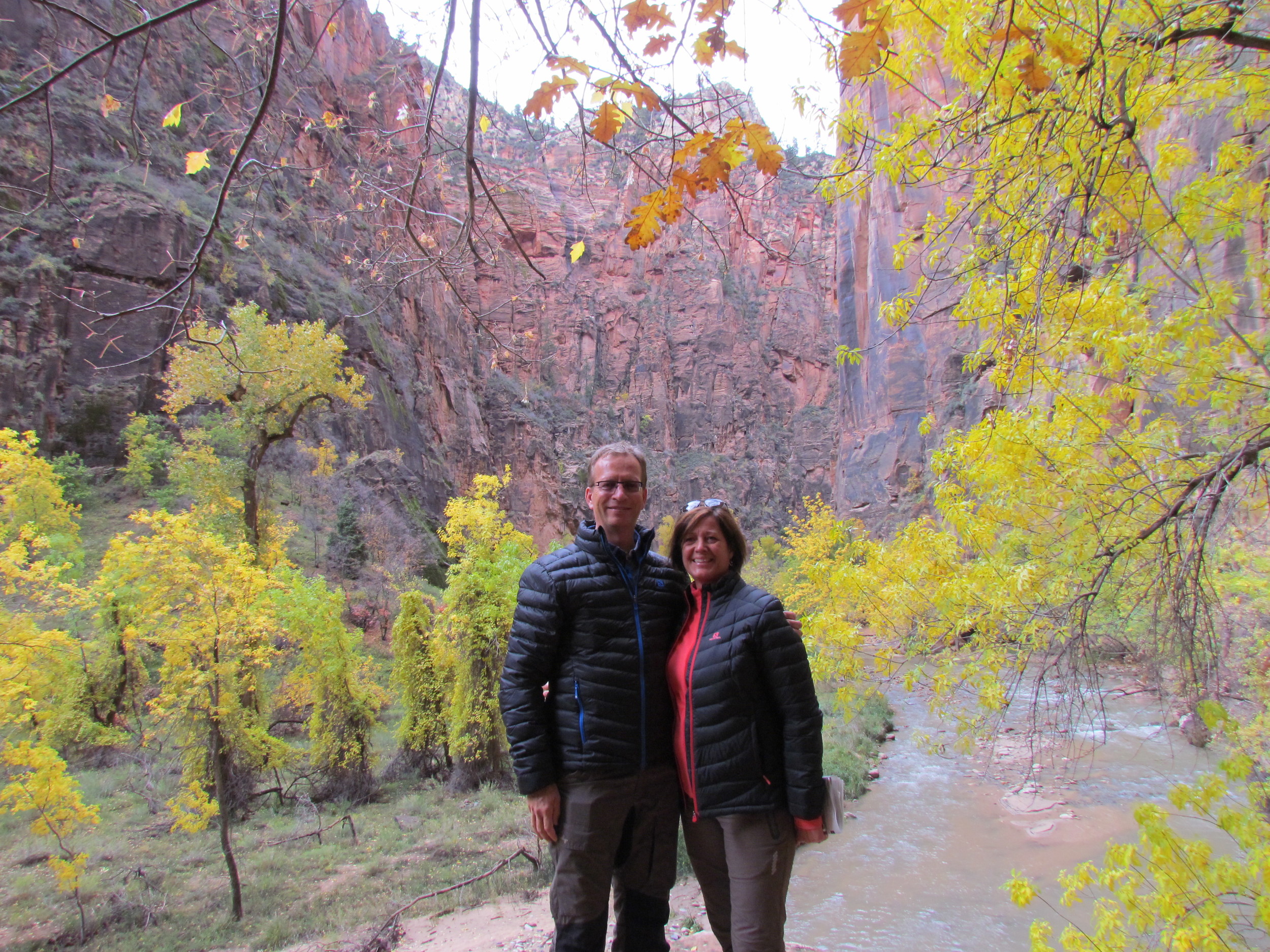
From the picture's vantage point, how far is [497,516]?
1103 cm

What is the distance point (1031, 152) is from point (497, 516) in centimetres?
949

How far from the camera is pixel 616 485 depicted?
2172 mm

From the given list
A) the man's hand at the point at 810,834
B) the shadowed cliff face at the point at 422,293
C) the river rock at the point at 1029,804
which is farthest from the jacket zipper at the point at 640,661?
the river rock at the point at 1029,804

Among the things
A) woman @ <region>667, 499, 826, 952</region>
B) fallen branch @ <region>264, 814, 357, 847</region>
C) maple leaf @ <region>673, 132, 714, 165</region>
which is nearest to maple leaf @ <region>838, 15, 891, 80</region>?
maple leaf @ <region>673, 132, 714, 165</region>

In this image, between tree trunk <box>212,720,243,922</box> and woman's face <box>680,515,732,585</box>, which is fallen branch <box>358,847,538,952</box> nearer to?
tree trunk <box>212,720,243,922</box>

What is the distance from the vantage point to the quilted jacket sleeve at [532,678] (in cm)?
200

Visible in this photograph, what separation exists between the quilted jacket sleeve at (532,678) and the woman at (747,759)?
0.42 metres

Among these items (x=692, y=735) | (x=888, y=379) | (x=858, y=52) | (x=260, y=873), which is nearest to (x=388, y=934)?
(x=260, y=873)

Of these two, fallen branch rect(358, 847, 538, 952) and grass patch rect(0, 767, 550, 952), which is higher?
fallen branch rect(358, 847, 538, 952)

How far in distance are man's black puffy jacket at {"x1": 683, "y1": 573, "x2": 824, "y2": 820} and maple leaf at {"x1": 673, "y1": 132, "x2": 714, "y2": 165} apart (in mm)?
1317

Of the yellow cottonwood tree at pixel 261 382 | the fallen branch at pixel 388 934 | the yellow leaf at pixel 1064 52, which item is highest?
the yellow cottonwood tree at pixel 261 382

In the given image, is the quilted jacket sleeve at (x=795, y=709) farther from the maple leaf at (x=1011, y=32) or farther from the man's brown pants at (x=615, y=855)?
the maple leaf at (x=1011, y=32)

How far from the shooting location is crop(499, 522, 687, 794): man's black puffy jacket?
2.02 m

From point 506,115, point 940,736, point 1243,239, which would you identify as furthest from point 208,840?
point 1243,239
